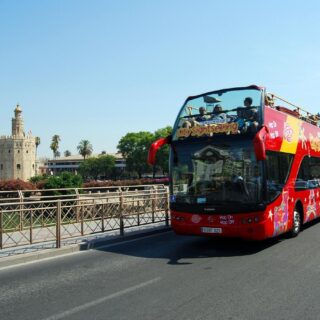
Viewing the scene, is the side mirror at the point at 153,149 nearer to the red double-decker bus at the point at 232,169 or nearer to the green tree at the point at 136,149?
the red double-decker bus at the point at 232,169

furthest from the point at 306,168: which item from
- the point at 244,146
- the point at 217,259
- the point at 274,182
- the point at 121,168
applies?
the point at 121,168

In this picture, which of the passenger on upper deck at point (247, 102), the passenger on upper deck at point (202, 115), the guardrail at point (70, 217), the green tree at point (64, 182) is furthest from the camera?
the green tree at point (64, 182)

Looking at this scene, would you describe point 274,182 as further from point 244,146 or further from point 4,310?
point 4,310

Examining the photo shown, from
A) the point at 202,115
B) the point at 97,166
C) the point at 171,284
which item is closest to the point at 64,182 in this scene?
the point at 202,115

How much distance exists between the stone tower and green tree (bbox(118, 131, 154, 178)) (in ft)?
80.7

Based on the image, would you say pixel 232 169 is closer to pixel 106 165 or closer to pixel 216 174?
pixel 216 174

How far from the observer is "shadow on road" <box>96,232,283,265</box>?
941 centimetres

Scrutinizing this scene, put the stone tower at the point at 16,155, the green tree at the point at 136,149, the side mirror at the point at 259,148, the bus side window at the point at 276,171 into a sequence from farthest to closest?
the green tree at the point at 136,149
the stone tower at the point at 16,155
the bus side window at the point at 276,171
the side mirror at the point at 259,148

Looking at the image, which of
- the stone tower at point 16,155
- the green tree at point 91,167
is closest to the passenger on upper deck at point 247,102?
the stone tower at point 16,155

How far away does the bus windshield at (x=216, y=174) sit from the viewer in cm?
934

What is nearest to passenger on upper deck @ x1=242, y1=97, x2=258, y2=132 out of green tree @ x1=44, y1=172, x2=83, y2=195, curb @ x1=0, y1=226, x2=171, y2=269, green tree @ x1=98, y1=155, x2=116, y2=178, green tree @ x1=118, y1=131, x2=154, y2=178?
curb @ x1=0, y1=226, x2=171, y2=269

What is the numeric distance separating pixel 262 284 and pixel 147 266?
2447mm

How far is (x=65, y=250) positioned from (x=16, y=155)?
9974 centimetres

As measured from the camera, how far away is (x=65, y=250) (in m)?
10.1
